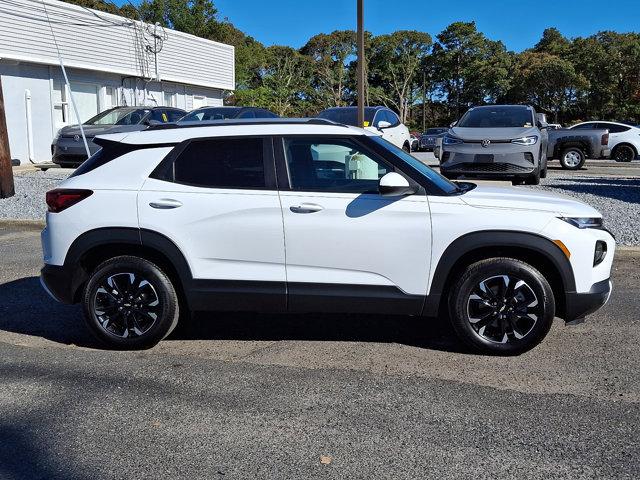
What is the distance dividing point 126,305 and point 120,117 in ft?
46.6

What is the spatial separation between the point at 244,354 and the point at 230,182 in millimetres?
1299

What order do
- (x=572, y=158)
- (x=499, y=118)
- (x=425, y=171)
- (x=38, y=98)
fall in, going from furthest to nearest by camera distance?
(x=38, y=98) < (x=572, y=158) < (x=499, y=118) < (x=425, y=171)

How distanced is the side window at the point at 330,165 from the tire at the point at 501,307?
1009 mm

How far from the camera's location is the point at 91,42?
22.3 meters

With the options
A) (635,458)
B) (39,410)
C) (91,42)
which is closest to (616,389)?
(635,458)

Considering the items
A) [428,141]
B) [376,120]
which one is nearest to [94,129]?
[376,120]

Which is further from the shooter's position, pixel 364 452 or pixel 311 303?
pixel 311 303

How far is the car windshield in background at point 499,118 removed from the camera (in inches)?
516

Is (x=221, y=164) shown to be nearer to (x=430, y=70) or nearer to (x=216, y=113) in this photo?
(x=216, y=113)

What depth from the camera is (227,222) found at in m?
4.86

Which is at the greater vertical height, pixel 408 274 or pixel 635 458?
pixel 408 274

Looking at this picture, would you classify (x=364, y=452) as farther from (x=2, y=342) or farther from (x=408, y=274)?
(x=2, y=342)

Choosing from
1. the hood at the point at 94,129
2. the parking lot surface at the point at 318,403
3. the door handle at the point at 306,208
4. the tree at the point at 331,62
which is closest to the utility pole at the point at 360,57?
the parking lot surface at the point at 318,403

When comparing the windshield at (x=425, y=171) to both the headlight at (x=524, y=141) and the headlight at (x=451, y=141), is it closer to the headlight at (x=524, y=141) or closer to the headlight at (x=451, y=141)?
the headlight at (x=524, y=141)
